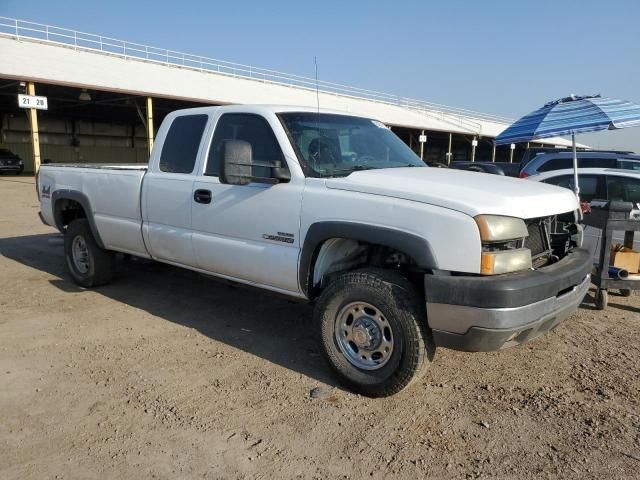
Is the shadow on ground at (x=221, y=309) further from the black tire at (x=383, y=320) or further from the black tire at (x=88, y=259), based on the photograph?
the black tire at (x=383, y=320)

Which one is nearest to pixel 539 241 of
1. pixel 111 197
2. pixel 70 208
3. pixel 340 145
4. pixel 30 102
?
pixel 340 145

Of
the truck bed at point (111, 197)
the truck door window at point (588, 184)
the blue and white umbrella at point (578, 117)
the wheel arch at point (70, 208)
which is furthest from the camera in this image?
the truck door window at point (588, 184)

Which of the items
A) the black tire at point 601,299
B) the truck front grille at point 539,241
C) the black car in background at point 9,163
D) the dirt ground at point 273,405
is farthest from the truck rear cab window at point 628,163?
the black car in background at point 9,163

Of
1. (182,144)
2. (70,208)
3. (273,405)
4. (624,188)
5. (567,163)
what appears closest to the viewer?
(273,405)

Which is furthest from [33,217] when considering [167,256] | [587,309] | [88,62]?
[88,62]

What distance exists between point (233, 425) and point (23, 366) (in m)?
1.91

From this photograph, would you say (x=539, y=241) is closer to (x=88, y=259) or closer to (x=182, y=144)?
(x=182, y=144)

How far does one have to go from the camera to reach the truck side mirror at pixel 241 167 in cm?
363

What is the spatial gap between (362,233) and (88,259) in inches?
153

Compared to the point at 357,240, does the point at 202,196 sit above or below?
above

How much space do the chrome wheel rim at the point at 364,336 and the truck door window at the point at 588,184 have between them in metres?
5.43

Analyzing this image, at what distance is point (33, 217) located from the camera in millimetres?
11805

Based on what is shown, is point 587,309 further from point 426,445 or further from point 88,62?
point 88,62

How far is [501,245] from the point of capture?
3.12 meters
